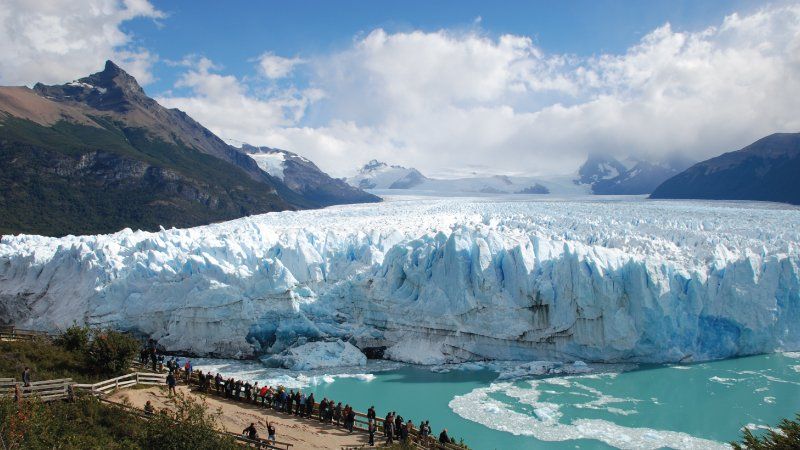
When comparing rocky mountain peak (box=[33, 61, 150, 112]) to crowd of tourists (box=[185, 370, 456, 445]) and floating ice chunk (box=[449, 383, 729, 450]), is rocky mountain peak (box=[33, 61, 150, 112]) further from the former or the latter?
floating ice chunk (box=[449, 383, 729, 450])

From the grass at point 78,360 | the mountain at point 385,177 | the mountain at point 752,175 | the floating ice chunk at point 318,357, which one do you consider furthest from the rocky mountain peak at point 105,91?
the grass at point 78,360

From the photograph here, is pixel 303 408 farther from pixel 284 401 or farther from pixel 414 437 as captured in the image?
pixel 414 437

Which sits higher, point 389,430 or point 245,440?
point 245,440

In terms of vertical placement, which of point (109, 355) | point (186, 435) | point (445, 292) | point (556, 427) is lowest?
point (556, 427)

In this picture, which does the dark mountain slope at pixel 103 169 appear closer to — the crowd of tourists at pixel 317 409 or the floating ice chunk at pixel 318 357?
the floating ice chunk at pixel 318 357

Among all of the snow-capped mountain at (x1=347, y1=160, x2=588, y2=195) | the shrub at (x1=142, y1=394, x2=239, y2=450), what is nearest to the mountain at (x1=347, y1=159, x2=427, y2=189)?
the snow-capped mountain at (x1=347, y1=160, x2=588, y2=195)

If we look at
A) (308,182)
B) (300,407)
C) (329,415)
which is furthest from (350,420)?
(308,182)
